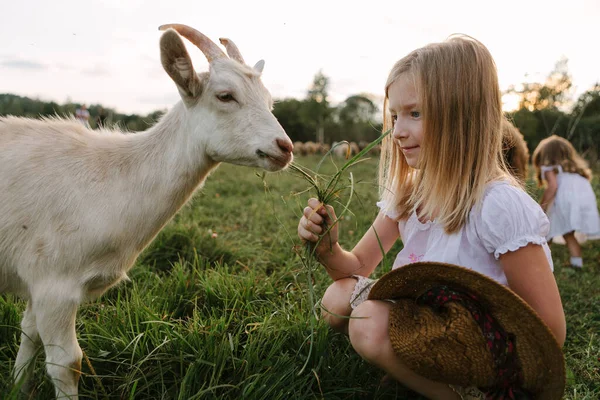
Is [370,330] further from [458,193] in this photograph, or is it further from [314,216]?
[458,193]

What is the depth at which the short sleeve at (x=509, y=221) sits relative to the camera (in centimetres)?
166

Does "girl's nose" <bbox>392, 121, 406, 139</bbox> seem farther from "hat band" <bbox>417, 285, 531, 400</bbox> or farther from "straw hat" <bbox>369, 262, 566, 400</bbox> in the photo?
"hat band" <bbox>417, 285, 531, 400</bbox>

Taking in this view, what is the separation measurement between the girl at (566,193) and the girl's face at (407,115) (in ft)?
13.0

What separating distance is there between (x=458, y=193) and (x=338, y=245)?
0.64m

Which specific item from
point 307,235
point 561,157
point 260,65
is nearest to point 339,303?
point 307,235

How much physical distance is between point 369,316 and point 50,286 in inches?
51.2

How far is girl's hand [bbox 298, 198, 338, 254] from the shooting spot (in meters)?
1.95

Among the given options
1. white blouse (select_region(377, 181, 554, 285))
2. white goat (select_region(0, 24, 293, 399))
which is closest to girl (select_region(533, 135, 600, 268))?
white blouse (select_region(377, 181, 554, 285))

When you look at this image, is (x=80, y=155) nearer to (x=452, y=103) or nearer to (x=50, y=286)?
(x=50, y=286)

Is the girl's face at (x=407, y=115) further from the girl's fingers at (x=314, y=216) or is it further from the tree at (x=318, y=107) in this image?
the tree at (x=318, y=107)


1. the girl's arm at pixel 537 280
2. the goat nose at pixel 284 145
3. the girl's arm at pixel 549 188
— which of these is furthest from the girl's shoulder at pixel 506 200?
the girl's arm at pixel 549 188

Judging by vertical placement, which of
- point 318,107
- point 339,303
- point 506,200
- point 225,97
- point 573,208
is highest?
point 318,107

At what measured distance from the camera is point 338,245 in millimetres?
2203

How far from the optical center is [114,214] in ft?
6.01
